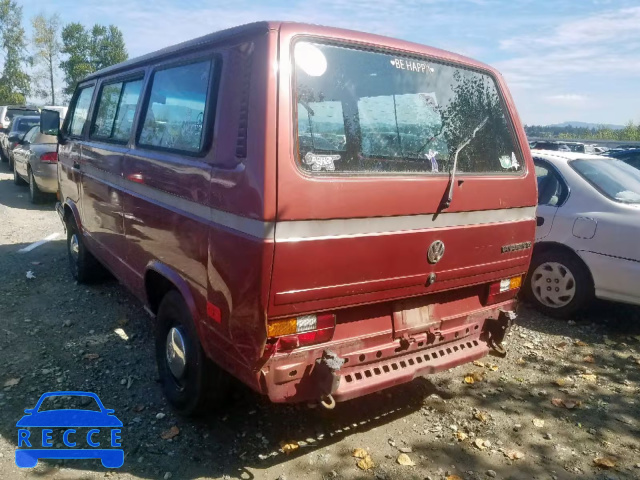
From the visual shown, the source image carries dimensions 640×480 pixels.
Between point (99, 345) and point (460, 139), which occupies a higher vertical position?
point (460, 139)

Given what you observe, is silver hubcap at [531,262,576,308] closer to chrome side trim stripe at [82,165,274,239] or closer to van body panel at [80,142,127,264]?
chrome side trim stripe at [82,165,274,239]

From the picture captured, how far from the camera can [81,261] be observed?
5.79m

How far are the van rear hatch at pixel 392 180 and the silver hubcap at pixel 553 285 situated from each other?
1872 millimetres

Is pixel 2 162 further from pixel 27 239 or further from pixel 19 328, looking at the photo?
pixel 19 328

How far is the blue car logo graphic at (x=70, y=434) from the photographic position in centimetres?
312

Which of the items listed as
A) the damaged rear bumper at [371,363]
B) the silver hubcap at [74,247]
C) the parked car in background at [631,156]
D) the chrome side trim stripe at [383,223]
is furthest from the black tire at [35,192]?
the parked car in background at [631,156]

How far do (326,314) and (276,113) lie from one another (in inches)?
40.2

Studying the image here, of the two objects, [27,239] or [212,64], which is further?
[27,239]

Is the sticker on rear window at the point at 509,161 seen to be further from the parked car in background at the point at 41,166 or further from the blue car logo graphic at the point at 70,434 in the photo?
the parked car in background at the point at 41,166

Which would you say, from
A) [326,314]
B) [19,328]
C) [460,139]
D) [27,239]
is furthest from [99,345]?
[27,239]

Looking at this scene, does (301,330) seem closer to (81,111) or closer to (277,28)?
(277,28)

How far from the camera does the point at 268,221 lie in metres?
2.43

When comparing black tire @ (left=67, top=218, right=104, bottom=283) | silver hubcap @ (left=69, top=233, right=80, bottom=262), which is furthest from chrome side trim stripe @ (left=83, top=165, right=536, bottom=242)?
silver hubcap @ (left=69, top=233, right=80, bottom=262)

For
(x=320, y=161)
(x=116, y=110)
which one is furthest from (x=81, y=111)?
(x=320, y=161)
